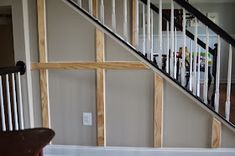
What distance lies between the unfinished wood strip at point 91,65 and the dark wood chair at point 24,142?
4.37 feet

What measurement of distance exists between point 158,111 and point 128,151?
1.75 ft

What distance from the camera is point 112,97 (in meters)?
2.65

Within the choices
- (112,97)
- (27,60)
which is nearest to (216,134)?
(112,97)

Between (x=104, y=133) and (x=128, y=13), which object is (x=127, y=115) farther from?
(x=128, y=13)

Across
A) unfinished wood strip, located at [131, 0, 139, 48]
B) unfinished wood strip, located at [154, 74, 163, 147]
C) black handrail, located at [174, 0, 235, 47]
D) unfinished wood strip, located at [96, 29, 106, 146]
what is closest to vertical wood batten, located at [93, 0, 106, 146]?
unfinished wood strip, located at [96, 29, 106, 146]

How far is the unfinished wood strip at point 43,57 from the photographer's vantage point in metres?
2.60

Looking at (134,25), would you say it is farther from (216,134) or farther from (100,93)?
(216,134)

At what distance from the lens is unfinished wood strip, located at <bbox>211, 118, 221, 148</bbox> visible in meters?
2.53

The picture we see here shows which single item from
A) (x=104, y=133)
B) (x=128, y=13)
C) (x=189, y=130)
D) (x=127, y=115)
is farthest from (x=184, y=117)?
(x=128, y=13)

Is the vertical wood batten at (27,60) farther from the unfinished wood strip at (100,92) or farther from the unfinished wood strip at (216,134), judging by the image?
the unfinished wood strip at (216,134)

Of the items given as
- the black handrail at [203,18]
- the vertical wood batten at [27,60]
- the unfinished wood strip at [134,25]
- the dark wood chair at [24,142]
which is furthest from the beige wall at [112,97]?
the dark wood chair at [24,142]

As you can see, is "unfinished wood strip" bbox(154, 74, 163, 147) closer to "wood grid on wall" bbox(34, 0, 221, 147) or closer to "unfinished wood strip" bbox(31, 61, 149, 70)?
"wood grid on wall" bbox(34, 0, 221, 147)

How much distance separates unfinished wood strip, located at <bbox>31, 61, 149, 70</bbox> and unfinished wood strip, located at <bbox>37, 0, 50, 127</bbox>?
0.22 feet

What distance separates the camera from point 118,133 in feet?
8.87
